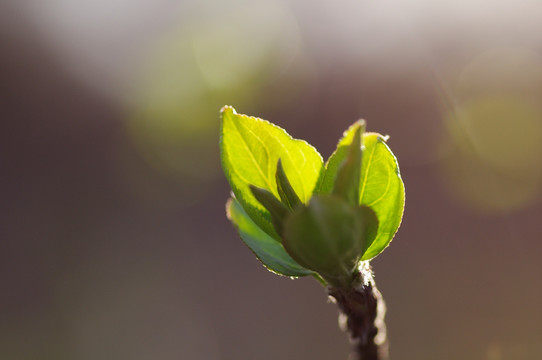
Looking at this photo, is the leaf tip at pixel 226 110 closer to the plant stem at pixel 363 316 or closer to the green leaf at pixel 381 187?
the green leaf at pixel 381 187

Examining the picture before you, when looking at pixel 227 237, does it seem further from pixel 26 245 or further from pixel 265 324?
pixel 26 245

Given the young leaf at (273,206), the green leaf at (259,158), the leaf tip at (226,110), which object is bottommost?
the young leaf at (273,206)

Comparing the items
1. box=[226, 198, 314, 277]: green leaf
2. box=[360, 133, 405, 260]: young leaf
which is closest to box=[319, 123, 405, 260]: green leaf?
box=[360, 133, 405, 260]: young leaf

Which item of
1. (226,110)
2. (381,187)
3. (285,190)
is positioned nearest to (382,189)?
(381,187)

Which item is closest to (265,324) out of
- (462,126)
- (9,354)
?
(9,354)

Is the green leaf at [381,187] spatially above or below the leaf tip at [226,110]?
below

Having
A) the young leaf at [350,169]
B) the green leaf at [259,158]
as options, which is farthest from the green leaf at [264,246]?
the young leaf at [350,169]
